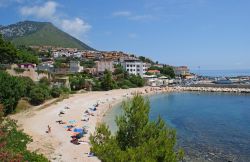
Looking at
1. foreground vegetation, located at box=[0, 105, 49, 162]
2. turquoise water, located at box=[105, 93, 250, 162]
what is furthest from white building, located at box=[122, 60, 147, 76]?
→ foreground vegetation, located at box=[0, 105, 49, 162]

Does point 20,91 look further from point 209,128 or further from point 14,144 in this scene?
point 209,128

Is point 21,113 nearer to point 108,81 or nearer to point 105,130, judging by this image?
point 105,130

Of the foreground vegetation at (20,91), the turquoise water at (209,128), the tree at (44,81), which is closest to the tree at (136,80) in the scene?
the turquoise water at (209,128)

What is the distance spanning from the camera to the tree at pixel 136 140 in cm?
1104

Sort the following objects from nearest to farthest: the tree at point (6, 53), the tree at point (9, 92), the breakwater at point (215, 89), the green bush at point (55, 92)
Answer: the tree at point (9, 92) → the green bush at point (55, 92) → the tree at point (6, 53) → the breakwater at point (215, 89)

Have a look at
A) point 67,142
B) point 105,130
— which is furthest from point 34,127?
point 105,130

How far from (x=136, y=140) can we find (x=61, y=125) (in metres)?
23.7

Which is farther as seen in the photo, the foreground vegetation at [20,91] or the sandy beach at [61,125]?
the foreground vegetation at [20,91]

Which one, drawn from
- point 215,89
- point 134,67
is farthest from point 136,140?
point 134,67

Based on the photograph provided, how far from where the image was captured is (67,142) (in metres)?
27.1

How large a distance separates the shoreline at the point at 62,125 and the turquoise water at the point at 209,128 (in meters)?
3.65

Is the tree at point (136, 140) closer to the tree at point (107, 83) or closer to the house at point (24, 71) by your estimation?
the house at point (24, 71)

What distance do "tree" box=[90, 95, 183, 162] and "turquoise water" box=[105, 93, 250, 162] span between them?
1309cm

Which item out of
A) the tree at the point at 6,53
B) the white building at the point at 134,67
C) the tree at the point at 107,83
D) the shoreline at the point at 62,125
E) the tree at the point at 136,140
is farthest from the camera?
the white building at the point at 134,67
